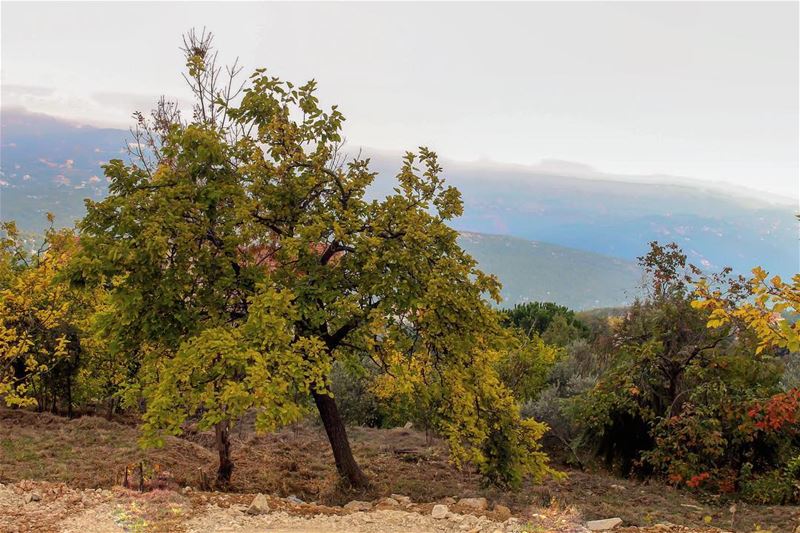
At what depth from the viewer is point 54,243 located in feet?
61.4

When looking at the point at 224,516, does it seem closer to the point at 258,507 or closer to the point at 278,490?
the point at 258,507

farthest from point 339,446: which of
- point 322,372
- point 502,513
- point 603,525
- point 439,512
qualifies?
point 603,525

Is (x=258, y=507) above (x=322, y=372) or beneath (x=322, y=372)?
beneath

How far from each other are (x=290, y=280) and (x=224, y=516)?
4.25m

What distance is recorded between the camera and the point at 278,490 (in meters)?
11.5

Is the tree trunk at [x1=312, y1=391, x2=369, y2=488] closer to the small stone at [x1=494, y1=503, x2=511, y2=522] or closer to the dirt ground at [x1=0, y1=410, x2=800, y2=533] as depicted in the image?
the dirt ground at [x1=0, y1=410, x2=800, y2=533]

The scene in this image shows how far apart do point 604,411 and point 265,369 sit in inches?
452

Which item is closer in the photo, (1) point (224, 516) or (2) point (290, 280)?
(1) point (224, 516)

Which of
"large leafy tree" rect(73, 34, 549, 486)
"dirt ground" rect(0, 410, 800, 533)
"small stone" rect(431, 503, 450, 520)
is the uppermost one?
"large leafy tree" rect(73, 34, 549, 486)

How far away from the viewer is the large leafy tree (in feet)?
29.8

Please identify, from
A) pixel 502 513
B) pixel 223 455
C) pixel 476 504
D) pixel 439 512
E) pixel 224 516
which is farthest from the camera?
pixel 223 455

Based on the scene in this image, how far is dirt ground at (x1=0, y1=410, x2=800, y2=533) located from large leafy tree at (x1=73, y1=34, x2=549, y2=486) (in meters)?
1.07

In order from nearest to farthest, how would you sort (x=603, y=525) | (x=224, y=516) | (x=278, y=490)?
1. (x=224, y=516)
2. (x=603, y=525)
3. (x=278, y=490)

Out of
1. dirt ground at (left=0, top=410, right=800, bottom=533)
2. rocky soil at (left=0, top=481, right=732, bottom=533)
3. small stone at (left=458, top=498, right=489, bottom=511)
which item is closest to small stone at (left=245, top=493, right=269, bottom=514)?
rocky soil at (left=0, top=481, right=732, bottom=533)
